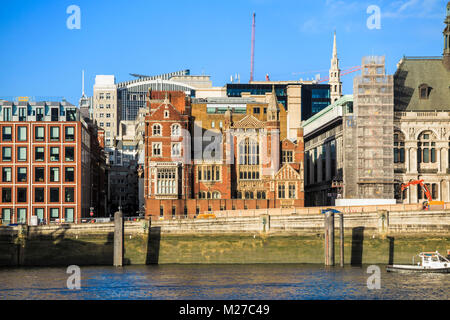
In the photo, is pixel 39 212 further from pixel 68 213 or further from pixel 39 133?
pixel 39 133

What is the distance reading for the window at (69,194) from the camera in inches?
5719

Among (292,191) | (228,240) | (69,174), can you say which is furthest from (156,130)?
(228,240)

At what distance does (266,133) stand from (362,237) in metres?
40.5

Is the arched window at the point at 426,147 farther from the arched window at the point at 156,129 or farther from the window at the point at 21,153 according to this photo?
the window at the point at 21,153

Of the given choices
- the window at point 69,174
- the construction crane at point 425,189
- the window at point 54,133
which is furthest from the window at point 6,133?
the construction crane at point 425,189

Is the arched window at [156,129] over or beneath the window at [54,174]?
over

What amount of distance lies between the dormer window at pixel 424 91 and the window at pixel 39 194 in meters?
69.0

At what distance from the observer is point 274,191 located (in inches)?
5955

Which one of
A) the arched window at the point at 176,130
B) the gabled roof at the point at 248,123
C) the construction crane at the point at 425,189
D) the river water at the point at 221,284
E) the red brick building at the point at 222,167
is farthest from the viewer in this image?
the gabled roof at the point at 248,123

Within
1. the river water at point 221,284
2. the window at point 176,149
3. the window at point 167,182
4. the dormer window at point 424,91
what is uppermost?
the dormer window at point 424,91

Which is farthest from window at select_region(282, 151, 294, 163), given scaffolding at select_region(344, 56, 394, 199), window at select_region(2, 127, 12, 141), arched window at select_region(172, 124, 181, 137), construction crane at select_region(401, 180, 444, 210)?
window at select_region(2, 127, 12, 141)

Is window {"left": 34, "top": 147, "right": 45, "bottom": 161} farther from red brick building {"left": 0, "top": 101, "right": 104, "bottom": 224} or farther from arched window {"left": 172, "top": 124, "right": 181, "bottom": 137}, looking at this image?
arched window {"left": 172, "top": 124, "right": 181, "bottom": 137}

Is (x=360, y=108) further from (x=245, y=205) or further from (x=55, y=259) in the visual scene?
A: (x=55, y=259)

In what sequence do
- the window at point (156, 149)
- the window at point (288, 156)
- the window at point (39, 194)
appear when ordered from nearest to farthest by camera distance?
the window at point (39, 194) < the window at point (156, 149) < the window at point (288, 156)
